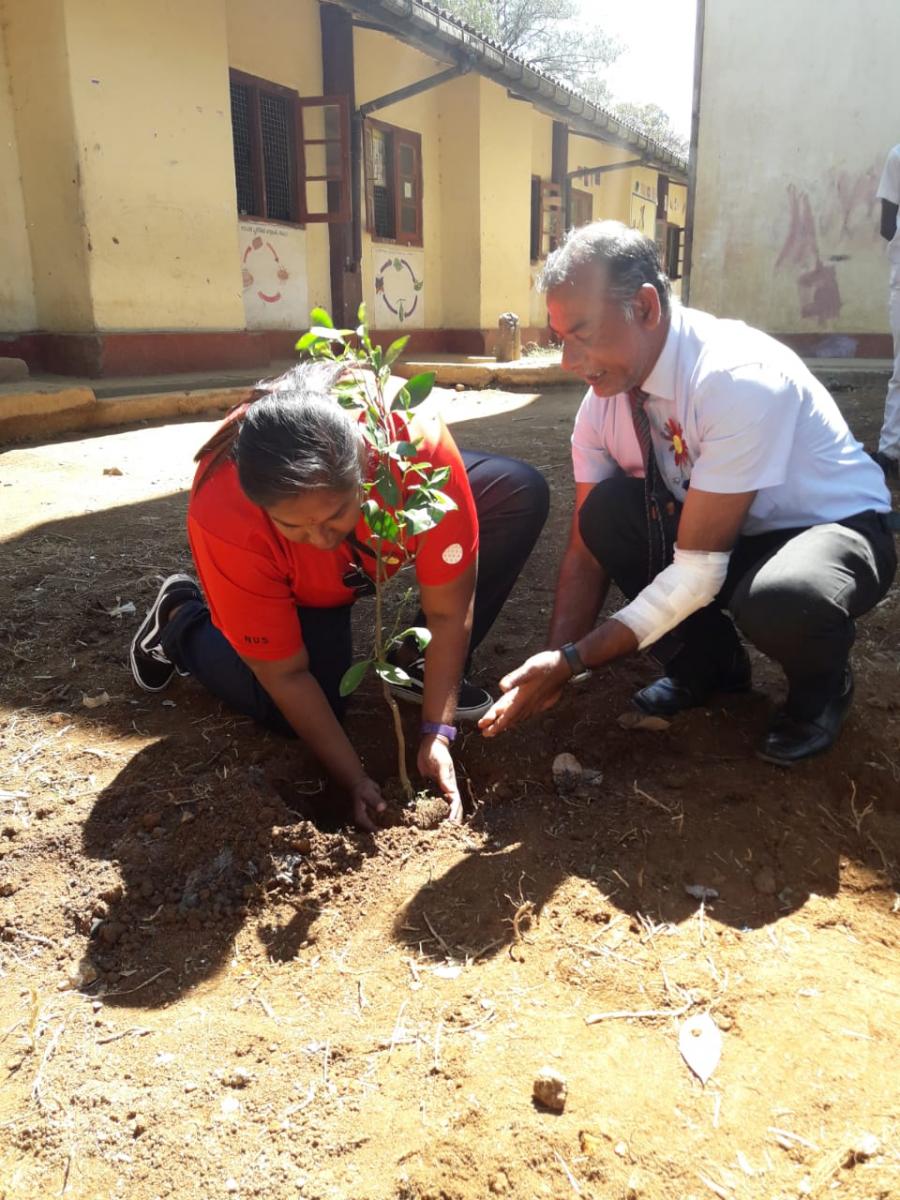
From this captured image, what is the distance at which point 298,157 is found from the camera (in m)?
8.52

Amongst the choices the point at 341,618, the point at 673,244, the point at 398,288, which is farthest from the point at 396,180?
the point at 673,244

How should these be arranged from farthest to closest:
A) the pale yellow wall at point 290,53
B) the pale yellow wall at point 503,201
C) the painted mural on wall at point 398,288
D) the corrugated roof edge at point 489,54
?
the pale yellow wall at point 503,201
the painted mural on wall at point 398,288
the corrugated roof edge at point 489,54
the pale yellow wall at point 290,53

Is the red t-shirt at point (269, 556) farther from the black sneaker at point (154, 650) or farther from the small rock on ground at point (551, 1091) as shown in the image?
the small rock on ground at point (551, 1091)

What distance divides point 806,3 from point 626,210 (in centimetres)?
871

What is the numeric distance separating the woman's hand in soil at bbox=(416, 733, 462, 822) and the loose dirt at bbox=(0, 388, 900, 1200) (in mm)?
69

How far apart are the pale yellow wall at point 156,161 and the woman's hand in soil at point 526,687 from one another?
5.86 m

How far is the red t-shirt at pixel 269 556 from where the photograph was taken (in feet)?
Result: 5.73

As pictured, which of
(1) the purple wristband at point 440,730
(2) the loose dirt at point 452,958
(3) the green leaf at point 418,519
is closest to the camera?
(2) the loose dirt at point 452,958

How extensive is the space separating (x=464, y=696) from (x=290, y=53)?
8284mm

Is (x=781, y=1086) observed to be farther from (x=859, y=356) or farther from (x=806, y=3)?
(x=806, y=3)

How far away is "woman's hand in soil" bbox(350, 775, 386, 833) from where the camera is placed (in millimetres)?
1852

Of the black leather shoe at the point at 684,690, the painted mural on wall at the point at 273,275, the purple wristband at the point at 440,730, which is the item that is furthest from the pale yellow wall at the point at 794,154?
the purple wristband at the point at 440,730

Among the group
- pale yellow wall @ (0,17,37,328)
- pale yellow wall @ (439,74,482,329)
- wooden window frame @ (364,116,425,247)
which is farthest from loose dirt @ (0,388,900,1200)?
pale yellow wall @ (439,74,482,329)

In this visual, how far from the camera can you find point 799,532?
1904mm
